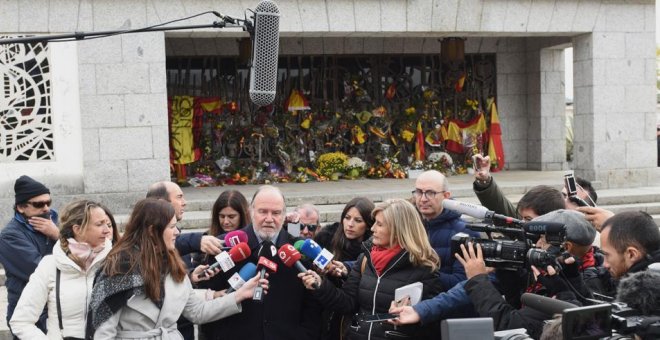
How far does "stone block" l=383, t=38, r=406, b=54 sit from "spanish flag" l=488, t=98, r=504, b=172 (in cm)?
222

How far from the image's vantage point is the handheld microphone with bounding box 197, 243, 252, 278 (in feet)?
16.2

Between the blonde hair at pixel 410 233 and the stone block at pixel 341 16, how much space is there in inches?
314

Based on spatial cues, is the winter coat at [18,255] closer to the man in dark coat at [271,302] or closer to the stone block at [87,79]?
the man in dark coat at [271,302]

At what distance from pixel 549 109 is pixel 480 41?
6.23 ft

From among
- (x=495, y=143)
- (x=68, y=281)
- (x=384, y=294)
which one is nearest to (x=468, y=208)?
(x=384, y=294)

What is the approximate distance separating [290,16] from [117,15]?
2.50 meters

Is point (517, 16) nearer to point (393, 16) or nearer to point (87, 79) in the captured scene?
point (393, 16)

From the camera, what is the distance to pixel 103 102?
38.7 feet

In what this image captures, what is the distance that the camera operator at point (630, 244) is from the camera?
3.99 metres

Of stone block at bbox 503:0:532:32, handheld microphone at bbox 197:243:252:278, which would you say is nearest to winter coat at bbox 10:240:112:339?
handheld microphone at bbox 197:243:252:278

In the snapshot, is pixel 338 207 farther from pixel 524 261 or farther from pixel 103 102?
pixel 524 261

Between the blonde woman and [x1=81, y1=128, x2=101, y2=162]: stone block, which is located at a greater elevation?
[x1=81, y1=128, x2=101, y2=162]: stone block

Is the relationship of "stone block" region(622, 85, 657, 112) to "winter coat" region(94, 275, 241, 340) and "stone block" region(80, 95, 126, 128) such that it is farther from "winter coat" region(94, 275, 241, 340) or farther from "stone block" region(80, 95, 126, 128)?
"winter coat" region(94, 275, 241, 340)

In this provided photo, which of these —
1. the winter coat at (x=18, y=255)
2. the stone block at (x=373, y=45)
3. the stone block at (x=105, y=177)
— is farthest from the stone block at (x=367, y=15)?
the winter coat at (x=18, y=255)
